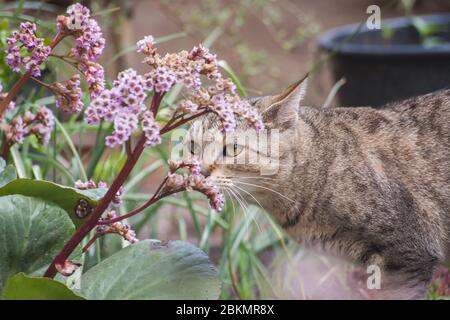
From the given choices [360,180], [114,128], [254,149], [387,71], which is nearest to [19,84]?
[114,128]

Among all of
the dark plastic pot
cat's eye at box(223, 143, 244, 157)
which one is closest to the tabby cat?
cat's eye at box(223, 143, 244, 157)

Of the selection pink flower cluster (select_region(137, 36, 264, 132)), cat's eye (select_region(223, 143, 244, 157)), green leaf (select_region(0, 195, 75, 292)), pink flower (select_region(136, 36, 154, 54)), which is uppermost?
pink flower (select_region(136, 36, 154, 54))

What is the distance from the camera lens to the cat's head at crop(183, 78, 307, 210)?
67.2 inches

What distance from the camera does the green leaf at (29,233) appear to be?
1199 millimetres

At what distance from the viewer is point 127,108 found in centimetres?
105

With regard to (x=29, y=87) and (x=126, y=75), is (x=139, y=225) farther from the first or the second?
(x=126, y=75)

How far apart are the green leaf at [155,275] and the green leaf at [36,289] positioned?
75mm

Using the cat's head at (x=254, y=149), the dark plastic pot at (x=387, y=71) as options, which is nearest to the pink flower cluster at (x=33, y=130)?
the cat's head at (x=254, y=149)

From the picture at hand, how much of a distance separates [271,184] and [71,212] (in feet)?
2.23

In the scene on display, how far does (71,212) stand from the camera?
1.28 meters

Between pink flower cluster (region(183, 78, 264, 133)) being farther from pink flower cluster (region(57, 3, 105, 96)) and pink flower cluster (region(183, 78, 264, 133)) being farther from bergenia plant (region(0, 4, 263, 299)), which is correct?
pink flower cluster (region(57, 3, 105, 96))

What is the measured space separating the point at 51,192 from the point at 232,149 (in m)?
0.59

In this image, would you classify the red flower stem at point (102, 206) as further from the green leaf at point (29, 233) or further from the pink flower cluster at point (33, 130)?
the pink flower cluster at point (33, 130)

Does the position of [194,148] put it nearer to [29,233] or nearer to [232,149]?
[232,149]
